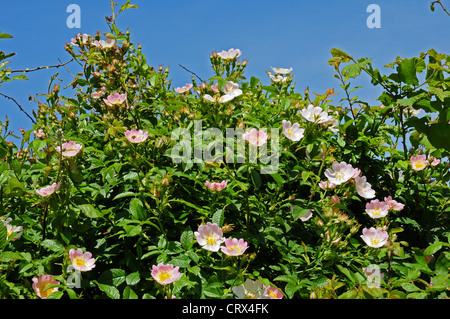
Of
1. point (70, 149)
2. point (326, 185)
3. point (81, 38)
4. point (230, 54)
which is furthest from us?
point (81, 38)

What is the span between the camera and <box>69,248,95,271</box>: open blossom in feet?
5.04

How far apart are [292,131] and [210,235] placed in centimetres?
64

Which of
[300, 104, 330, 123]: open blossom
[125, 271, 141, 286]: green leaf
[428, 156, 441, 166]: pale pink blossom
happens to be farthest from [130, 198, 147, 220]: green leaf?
[428, 156, 441, 166]: pale pink blossom

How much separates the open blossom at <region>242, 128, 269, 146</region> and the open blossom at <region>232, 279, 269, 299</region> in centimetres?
53

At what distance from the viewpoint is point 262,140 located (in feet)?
5.87

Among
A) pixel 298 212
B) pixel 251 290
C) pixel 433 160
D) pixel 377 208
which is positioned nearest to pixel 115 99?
pixel 298 212

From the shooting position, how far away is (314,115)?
2023 mm

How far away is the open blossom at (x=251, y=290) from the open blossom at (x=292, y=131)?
68 centimetres

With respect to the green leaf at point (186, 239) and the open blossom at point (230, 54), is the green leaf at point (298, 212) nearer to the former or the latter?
→ the green leaf at point (186, 239)

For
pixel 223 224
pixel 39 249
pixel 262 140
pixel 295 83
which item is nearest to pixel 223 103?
pixel 262 140

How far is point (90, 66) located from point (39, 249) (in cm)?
116

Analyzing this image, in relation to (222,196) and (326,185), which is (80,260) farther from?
(326,185)
